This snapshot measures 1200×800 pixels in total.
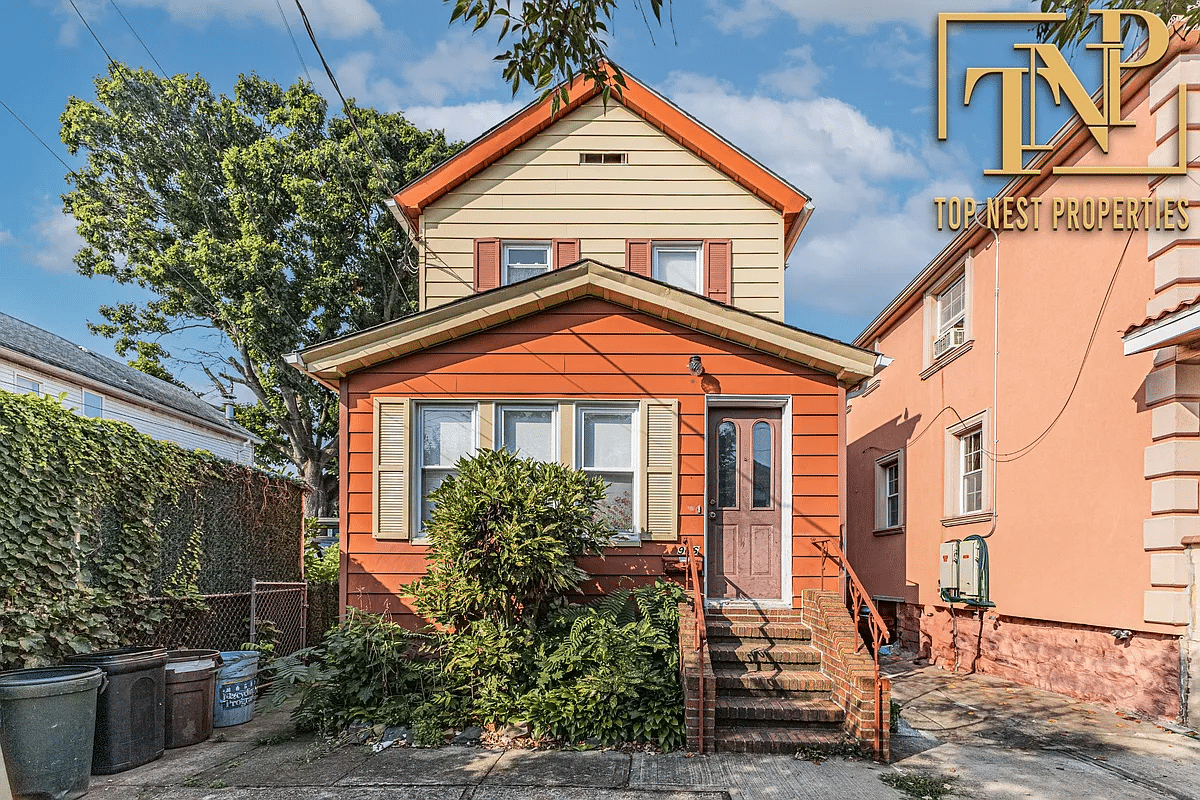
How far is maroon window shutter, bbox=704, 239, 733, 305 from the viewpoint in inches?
409

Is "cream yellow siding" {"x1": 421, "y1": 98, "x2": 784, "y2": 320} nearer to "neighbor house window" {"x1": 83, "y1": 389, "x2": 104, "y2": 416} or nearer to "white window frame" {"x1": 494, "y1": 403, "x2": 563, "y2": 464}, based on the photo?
"white window frame" {"x1": 494, "y1": 403, "x2": 563, "y2": 464}

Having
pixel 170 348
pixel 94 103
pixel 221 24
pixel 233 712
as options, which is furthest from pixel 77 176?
pixel 233 712

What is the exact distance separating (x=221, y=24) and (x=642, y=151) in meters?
5.30

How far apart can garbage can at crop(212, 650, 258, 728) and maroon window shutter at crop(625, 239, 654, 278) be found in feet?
21.5

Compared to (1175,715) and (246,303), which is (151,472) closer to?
(1175,715)

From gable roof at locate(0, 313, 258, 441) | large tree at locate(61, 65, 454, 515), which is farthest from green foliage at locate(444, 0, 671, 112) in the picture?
large tree at locate(61, 65, 454, 515)

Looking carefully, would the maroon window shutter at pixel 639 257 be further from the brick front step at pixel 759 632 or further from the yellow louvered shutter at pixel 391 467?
the brick front step at pixel 759 632

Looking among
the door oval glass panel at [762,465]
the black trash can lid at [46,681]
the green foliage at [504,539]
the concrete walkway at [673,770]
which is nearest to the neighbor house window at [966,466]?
the door oval glass panel at [762,465]

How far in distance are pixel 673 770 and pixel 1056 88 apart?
6.95 meters

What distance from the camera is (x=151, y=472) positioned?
7.62 metres

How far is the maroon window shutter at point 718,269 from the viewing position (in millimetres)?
10391

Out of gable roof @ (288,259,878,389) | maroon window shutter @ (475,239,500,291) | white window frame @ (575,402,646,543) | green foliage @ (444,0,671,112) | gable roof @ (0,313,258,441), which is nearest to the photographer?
green foliage @ (444,0,671,112)

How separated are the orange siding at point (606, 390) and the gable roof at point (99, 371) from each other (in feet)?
33.9

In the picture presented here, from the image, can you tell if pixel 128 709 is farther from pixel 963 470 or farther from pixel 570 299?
pixel 963 470
